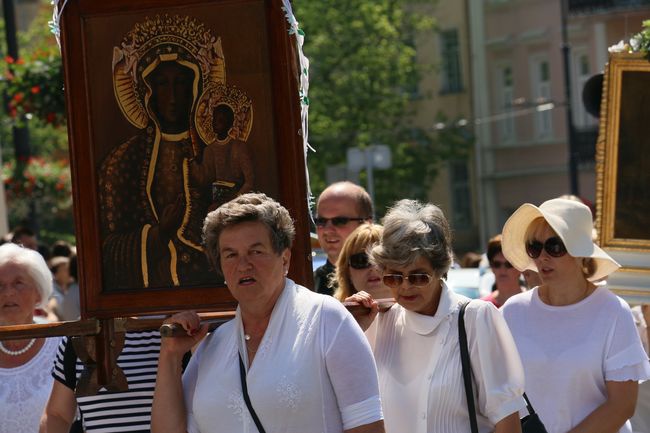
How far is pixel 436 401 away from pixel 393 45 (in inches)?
1208

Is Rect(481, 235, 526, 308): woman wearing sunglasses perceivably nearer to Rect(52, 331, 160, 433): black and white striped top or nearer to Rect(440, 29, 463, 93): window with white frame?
Rect(52, 331, 160, 433): black and white striped top

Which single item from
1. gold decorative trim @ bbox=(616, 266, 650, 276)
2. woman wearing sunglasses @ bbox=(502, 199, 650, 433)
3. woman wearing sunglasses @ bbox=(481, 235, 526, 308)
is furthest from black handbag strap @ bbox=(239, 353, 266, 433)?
woman wearing sunglasses @ bbox=(481, 235, 526, 308)

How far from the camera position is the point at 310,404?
432 cm

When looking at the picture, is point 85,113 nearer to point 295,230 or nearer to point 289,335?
point 295,230

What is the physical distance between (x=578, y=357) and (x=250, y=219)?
1863 millimetres

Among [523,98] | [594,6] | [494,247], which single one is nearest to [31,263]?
[494,247]

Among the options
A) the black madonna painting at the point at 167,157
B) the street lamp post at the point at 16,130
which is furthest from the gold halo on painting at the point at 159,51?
the street lamp post at the point at 16,130

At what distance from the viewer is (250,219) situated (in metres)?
4.50

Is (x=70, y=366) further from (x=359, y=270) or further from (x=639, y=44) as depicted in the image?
(x=639, y=44)

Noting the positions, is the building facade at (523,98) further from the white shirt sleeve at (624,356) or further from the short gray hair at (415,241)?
the short gray hair at (415,241)

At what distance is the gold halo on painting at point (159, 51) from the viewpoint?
4.92 m

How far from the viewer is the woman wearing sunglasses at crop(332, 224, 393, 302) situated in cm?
637

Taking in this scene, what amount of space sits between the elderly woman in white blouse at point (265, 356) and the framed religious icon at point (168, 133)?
0.37 m

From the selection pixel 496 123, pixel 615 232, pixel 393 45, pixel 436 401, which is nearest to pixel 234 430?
pixel 436 401
